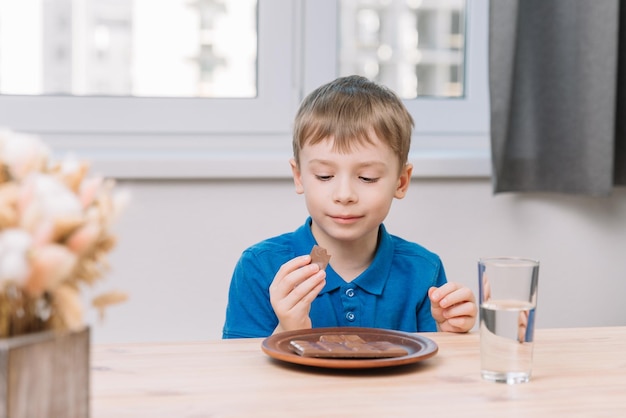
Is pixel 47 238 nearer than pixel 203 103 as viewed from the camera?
Yes

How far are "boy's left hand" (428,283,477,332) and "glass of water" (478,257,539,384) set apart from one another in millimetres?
283

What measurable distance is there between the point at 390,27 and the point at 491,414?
185cm

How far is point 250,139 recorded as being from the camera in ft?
7.84

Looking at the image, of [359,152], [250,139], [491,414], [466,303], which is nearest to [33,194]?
[491,414]

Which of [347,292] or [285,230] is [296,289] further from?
[285,230]

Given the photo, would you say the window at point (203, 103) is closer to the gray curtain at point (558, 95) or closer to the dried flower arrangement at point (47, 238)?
the gray curtain at point (558, 95)

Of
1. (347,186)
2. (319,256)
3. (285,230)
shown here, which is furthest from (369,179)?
(285,230)

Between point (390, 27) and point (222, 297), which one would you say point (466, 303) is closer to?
point (222, 297)

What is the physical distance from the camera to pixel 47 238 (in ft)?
1.86

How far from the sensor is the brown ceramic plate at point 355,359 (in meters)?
0.94

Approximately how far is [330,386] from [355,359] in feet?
0.26

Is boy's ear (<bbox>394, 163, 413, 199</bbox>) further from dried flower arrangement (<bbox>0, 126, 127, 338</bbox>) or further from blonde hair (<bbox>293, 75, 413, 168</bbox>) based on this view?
dried flower arrangement (<bbox>0, 126, 127, 338</bbox>)

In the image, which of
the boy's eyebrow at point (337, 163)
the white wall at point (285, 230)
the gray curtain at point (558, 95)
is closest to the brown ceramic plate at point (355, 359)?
the boy's eyebrow at point (337, 163)

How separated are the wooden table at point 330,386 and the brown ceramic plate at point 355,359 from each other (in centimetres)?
1
